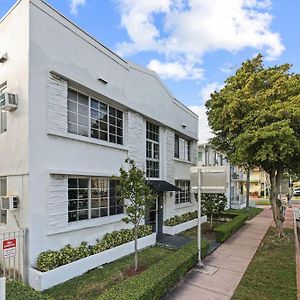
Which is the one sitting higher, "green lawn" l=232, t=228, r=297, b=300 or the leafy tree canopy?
the leafy tree canopy

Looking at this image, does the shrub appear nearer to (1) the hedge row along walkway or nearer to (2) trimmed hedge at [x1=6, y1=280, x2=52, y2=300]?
(1) the hedge row along walkway

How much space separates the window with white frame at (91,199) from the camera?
9461 mm

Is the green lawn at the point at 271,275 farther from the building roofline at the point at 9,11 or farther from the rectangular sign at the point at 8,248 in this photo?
the building roofline at the point at 9,11

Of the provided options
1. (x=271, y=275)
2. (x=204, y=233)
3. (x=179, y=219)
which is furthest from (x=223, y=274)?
(x=179, y=219)

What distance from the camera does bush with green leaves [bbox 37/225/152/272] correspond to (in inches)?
308

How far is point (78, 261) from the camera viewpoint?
839 centimetres

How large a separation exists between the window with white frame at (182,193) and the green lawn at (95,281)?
757cm

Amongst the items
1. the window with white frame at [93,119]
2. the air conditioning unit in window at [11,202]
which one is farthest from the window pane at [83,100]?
the air conditioning unit in window at [11,202]

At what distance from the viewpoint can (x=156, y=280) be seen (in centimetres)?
671

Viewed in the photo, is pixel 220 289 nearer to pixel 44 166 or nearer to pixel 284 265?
pixel 284 265

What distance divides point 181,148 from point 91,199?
32.1 ft

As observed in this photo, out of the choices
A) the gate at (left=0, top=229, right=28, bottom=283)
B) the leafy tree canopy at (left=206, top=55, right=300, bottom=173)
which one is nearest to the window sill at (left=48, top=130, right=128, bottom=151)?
the gate at (left=0, top=229, right=28, bottom=283)

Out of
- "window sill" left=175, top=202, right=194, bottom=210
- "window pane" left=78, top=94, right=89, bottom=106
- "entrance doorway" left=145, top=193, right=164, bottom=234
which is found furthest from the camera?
"window sill" left=175, top=202, right=194, bottom=210

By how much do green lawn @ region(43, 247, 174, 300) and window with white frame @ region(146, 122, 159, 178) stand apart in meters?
5.23
